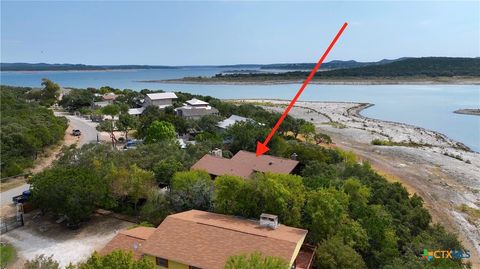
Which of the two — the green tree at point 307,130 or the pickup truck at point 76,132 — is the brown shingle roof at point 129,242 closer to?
the green tree at point 307,130

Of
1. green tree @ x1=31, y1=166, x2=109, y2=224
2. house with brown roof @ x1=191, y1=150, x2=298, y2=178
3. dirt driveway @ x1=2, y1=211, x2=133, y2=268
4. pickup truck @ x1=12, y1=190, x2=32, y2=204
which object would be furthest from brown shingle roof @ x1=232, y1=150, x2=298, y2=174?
pickup truck @ x1=12, y1=190, x2=32, y2=204

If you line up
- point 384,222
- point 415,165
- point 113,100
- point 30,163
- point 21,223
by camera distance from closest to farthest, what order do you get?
point 384,222
point 21,223
point 30,163
point 415,165
point 113,100

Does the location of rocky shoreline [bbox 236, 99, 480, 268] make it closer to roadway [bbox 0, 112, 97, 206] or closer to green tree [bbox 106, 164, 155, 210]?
green tree [bbox 106, 164, 155, 210]

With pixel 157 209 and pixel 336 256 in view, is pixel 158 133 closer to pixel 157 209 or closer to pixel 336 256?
pixel 157 209

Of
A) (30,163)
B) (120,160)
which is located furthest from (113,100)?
(120,160)

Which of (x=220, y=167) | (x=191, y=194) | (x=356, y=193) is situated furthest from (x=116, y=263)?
(x=220, y=167)

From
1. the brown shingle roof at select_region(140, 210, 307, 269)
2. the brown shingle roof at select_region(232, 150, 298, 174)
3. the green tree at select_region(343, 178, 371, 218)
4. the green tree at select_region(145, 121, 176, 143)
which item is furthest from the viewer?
the green tree at select_region(145, 121, 176, 143)

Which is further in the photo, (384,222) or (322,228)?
(384,222)

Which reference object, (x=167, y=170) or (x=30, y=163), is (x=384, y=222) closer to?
(x=167, y=170)
